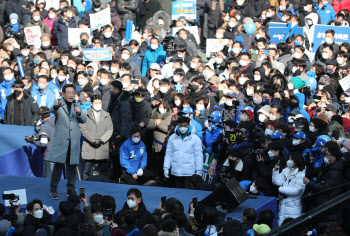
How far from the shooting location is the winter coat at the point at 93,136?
45.8ft

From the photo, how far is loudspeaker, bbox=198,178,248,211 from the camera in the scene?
34.4ft

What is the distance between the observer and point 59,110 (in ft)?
35.9

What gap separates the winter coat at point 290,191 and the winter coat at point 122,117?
399 centimetres

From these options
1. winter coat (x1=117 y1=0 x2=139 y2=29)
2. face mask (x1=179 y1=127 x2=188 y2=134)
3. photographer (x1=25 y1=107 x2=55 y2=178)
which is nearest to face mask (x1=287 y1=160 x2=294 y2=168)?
face mask (x1=179 y1=127 x2=188 y2=134)

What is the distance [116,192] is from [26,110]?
4770 mm

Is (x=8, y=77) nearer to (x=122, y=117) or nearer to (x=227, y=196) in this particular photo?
(x=122, y=117)

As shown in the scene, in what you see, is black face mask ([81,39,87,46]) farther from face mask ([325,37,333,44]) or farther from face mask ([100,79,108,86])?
face mask ([325,37,333,44])

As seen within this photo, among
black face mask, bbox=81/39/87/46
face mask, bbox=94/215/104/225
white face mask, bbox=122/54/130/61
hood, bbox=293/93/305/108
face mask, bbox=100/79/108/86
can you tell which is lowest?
face mask, bbox=94/215/104/225

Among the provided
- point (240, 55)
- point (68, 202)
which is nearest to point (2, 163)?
point (68, 202)

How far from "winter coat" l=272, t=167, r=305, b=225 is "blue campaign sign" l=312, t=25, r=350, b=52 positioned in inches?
302

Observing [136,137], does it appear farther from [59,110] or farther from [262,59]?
[262,59]

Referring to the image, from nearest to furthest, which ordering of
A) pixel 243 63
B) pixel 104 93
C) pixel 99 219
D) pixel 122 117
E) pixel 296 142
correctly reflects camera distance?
pixel 99 219 < pixel 296 142 < pixel 122 117 < pixel 104 93 < pixel 243 63

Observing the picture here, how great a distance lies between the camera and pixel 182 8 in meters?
20.6

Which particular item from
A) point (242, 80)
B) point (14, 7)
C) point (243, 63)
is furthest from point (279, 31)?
point (14, 7)
